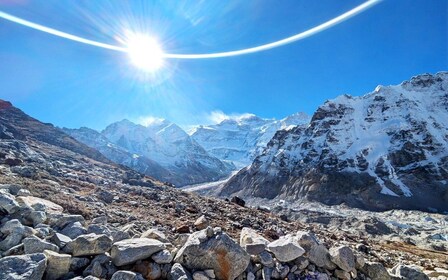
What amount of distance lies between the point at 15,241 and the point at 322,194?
13158 centimetres

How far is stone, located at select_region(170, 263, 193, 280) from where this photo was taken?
7.10 m

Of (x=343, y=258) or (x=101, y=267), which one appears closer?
(x=101, y=267)

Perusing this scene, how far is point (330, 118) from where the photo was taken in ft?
586

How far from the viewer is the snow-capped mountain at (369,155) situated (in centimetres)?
12150

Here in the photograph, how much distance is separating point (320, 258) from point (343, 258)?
63 cm

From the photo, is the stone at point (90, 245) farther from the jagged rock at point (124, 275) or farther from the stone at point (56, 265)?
the jagged rock at point (124, 275)

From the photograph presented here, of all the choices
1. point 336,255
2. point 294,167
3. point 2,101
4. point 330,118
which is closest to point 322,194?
point 294,167

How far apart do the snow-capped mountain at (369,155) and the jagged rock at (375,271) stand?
114m

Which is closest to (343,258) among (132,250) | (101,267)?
(132,250)

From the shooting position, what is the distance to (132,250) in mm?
7305

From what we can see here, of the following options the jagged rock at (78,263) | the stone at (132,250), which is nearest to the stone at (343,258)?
the stone at (132,250)

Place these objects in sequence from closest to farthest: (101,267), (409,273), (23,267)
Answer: (23,267) → (101,267) → (409,273)

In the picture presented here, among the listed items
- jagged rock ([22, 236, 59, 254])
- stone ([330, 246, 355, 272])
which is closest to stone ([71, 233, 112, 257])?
jagged rock ([22, 236, 59, 254])

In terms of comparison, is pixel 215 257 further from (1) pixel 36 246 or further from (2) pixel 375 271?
(2) pixel 375 271
